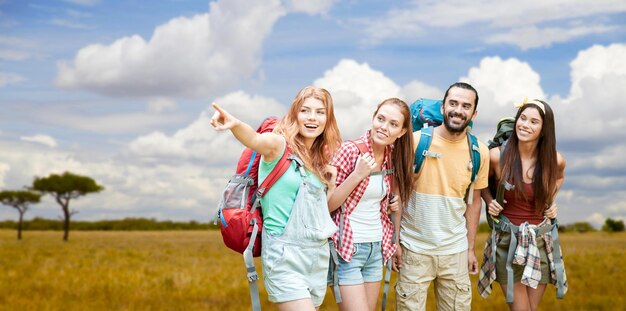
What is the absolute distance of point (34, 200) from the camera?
162 ft

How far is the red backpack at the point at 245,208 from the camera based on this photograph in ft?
14.7

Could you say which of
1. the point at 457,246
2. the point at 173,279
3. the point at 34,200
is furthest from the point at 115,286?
the point at 34,200

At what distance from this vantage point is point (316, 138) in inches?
191

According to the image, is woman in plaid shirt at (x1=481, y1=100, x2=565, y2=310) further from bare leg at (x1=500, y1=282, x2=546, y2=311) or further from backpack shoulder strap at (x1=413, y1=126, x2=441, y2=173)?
backpack shoulder strap at (x1=413, y1=126, x2=441, y2=173)

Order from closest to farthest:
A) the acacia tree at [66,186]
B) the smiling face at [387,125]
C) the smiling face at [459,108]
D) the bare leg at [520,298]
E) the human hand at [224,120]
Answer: the human hand at [224,120], the smiling face at [387,125], the smiling face at [459,108], the bare leg at [520,298], the acacia tree at [66,186]

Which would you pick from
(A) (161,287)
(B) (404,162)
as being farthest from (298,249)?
(A) (161,287)

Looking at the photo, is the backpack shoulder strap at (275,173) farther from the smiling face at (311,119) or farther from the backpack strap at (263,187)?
the smiling face at (311,119)

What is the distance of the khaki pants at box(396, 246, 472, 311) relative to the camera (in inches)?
222

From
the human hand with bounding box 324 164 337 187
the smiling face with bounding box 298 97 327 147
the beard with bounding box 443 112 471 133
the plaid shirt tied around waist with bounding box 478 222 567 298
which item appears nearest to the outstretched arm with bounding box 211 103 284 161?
the smiling face with bounding box 298 97 327 147

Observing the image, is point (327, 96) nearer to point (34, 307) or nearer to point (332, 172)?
point (332, 172)

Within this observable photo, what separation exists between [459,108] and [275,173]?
6.18ft

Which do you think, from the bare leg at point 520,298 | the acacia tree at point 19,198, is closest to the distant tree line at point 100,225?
the acacia tree at point 19,198

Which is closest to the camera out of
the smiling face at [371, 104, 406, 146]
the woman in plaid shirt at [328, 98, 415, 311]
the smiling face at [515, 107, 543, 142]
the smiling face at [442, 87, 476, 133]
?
the woman in plaid shirt at [328, 98, 415, 311]

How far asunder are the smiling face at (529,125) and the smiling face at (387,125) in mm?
1393
